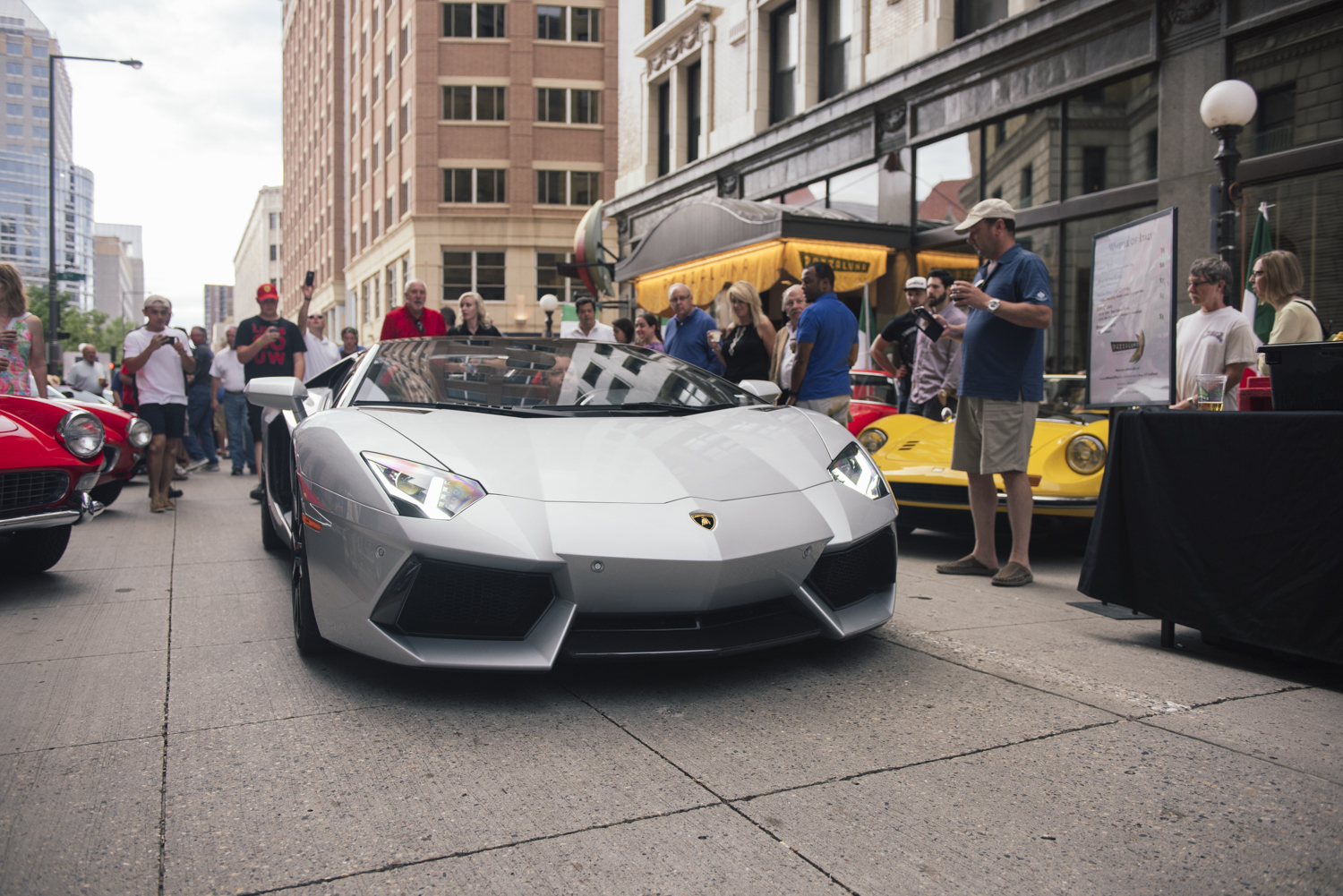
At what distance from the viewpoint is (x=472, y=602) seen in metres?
2.62

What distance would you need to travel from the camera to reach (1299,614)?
283 centimetres

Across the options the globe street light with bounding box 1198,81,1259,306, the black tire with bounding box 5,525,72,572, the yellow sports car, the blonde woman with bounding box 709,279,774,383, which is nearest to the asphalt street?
the black tire with bounding box 5,525,72,572

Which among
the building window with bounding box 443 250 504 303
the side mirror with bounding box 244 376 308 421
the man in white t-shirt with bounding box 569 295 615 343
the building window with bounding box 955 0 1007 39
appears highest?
the building window with bounding box 955 0 1007 39

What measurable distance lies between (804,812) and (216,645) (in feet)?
7.85

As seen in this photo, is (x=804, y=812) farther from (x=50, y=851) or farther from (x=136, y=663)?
(x=136, y=663)

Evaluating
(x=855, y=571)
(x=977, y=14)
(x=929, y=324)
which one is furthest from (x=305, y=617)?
(x=977, y=14)

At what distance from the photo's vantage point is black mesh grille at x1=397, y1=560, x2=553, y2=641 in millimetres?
2600

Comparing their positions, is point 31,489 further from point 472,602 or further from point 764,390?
point 764,390

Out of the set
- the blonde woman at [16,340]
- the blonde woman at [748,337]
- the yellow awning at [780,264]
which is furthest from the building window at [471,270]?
the blonde woman at [16,340]

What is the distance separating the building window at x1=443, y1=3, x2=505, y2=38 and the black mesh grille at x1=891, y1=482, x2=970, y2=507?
1285 inches

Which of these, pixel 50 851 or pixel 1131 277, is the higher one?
pixel 1131 277

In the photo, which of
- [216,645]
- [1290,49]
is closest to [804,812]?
[216,645]

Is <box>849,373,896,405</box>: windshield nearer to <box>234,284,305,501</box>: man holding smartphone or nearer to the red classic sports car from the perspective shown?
<box>234,284,305,501</box>: man holding smartphone

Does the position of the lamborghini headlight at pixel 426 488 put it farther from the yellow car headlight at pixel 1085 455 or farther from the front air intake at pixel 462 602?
the yellow car headlight at pixel 1085 455
